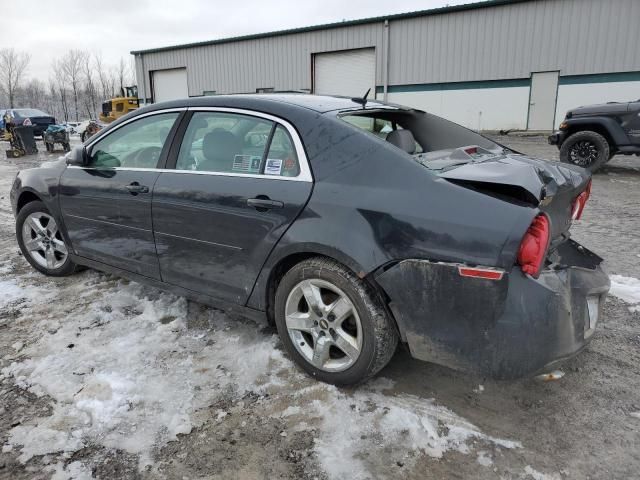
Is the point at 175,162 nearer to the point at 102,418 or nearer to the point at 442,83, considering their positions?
the point at 102,418

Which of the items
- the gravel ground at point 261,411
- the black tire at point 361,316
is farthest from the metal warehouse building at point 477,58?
the black tire at point 361,316

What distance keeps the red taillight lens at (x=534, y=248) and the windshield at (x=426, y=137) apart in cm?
57

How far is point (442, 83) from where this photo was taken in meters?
22.5

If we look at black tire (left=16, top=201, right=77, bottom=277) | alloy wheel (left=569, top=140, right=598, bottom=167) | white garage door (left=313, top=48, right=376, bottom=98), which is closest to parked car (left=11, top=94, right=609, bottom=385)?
black tire (left=16, top=201, right=77, bottom=277)

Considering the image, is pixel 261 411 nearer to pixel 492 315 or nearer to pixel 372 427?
pixel 372 427

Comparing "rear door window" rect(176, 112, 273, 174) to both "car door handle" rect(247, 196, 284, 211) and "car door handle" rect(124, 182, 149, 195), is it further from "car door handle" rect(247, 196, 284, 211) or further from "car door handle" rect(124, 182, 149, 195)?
"car door handle" rect(124, 182, 149, 195)

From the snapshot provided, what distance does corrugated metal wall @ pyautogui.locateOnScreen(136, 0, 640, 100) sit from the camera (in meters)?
18.9

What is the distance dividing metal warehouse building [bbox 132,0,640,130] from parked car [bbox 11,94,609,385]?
64.0 ft

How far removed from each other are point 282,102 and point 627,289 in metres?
3.17

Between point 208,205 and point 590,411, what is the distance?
7.85ft

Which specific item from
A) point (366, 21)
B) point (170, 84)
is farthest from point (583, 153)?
point (170, 84)

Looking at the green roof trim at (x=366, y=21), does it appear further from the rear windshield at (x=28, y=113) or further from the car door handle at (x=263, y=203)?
the car door handle at (x=263, y=203)

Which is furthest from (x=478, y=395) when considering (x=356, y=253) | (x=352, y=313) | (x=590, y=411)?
(x=356, y=253)

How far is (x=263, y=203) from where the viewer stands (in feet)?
8.80
